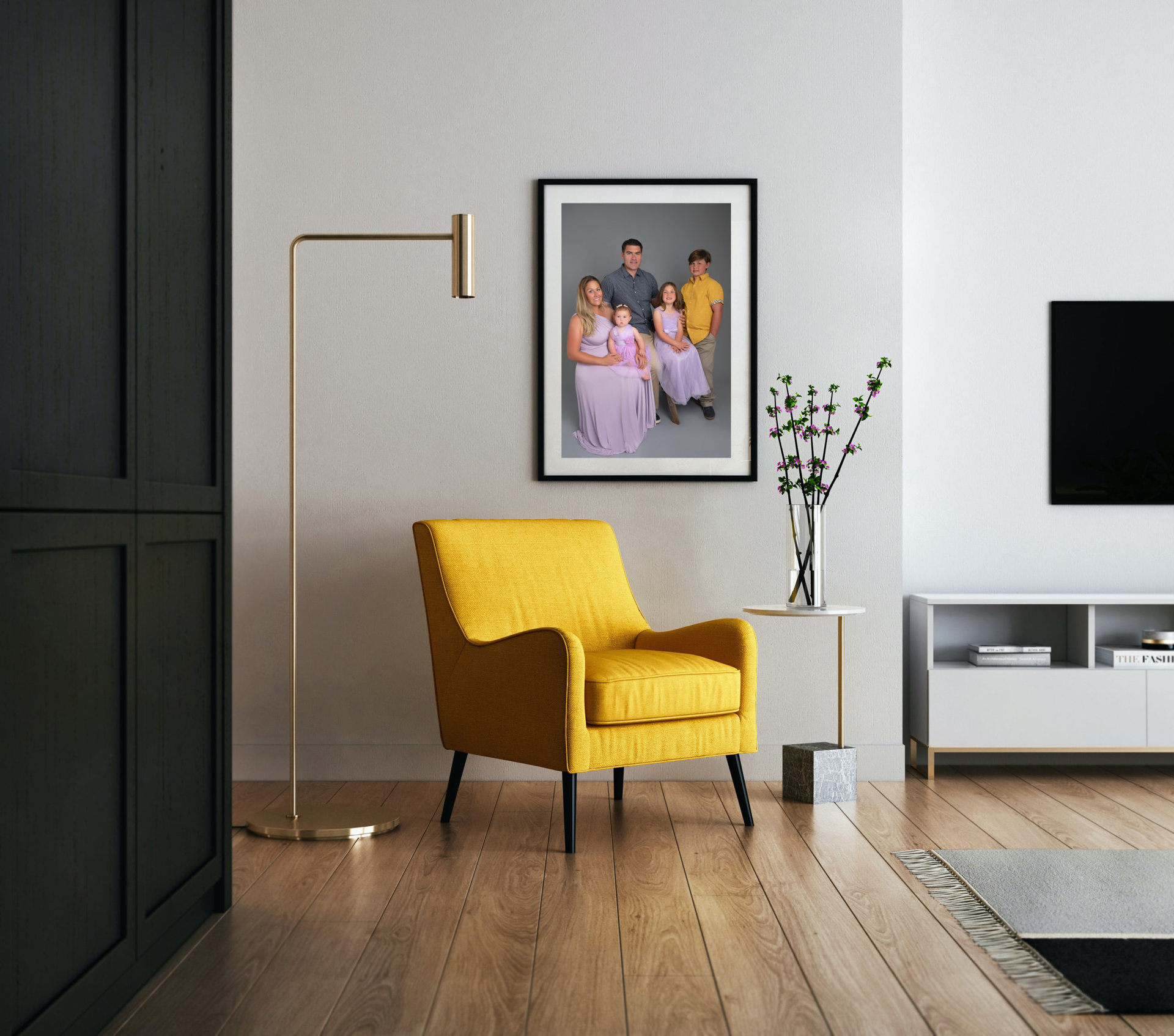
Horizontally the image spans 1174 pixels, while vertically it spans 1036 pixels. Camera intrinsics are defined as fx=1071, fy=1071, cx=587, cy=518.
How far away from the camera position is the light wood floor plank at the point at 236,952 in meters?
1.81

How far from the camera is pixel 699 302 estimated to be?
384 cm

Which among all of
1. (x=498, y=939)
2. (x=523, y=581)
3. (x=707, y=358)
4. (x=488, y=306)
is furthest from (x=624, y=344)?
(x=498, y=939)

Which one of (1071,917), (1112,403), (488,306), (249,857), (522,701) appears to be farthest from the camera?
(1112,403)

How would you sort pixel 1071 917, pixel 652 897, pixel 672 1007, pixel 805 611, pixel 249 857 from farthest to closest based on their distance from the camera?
pixel 805 611 → pixel 249 857 → pixel 652 897 → pixel 1071 917 → pixel 672 1007

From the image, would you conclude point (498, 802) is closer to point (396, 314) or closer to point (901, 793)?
point (901, 793)

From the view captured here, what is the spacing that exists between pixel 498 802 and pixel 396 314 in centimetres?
173

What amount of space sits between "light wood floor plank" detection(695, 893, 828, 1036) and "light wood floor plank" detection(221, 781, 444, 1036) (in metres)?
0.71

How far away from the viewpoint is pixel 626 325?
383cm

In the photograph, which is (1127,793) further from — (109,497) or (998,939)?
(109,497)

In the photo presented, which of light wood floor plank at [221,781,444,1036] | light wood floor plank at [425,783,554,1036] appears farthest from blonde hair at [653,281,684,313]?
light wood floor plank at [221,781,444,1036]

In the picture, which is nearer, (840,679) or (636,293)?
(840,679)

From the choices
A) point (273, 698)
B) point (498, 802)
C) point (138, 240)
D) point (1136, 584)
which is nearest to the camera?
point (138, 240)

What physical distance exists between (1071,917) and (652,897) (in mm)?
900

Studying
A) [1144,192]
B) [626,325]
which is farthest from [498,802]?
[1144,192]
